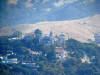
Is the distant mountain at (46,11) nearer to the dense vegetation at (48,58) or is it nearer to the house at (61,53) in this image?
the dense vegetation at (48,58)

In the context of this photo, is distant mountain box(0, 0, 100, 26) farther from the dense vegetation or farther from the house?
the house

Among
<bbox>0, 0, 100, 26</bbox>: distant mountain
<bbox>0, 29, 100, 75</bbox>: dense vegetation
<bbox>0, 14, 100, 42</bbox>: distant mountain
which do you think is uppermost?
<bbox>0, 0, 100, 26</bbox>: distant mountain

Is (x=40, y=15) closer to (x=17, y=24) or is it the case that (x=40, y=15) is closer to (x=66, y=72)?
(x=17, y=24)

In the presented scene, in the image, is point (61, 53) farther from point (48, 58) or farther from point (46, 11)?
point (46, 11)

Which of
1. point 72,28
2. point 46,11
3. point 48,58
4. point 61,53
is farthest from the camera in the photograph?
point 46,11

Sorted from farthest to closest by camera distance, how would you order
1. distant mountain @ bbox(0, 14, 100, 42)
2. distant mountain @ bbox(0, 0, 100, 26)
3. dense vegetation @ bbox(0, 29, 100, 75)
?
distant mountain @ bbox(0, 0, 100, 26), distant mountain @ bbox(0, 14, 100, 42), dense vegetation @ bbox(0, 29, 100, 75)

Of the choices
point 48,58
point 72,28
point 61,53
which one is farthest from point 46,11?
point 48,58

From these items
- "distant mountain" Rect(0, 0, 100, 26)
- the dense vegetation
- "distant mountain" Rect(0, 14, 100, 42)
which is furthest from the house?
"distant mountain" Rect(0, 0, 100, 26)
